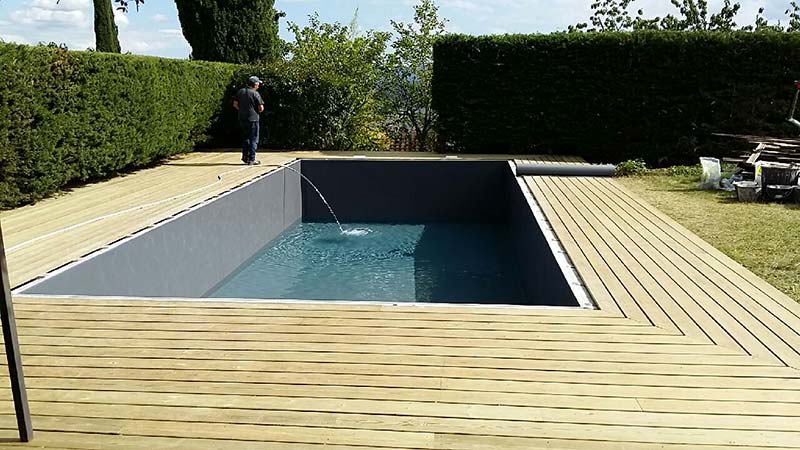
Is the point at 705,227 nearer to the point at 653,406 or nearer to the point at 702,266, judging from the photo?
the point at 702,266

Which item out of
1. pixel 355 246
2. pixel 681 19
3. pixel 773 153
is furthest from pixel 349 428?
pixel 681 19

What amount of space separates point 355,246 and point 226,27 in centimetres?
663

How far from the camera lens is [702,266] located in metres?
4.48

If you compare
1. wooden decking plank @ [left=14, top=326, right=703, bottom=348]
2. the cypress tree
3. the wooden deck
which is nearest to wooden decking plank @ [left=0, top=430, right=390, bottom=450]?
the wooden deck

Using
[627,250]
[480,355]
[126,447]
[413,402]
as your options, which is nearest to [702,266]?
[627,250]

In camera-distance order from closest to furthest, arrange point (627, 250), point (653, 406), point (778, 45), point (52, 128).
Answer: point (653, 406) < point (627, 250) < point (52, 128) < point (778, 45)

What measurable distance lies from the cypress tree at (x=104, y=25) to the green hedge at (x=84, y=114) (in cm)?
448

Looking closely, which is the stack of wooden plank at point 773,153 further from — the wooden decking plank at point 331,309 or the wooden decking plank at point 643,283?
the wooden decking plank at point 331,309

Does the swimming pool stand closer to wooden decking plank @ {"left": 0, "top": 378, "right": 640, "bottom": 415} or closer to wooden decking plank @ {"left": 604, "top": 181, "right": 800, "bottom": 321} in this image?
wooden decking plank @ {"left": 604, "top": 181, "right": 800, "bottom": 321}

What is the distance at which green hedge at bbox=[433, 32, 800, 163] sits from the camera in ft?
34.4

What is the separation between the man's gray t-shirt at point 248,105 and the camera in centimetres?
927

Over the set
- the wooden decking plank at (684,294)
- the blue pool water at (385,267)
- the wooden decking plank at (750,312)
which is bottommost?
the blue pool water at (385,267)

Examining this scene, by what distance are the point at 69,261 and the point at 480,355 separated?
2.82 meters

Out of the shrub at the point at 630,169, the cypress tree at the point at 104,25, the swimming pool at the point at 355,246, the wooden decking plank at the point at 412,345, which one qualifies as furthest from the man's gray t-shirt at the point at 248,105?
the wooden decking plank at the point at 412,345
